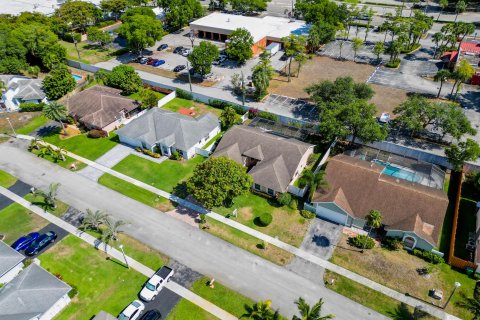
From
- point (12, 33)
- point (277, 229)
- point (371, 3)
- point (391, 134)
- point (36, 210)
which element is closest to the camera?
point (277, 229)

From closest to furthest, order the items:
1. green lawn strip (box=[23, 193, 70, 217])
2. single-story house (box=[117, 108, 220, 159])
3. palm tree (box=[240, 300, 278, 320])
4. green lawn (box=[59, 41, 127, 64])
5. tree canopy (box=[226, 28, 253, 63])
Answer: palm tree (box=[240, 300, 278, 320]) < green lawn strip (box=[23, 193, 70, 217]) < single-story house (box=[117, 108, 220, 159]) < tree canopy (box=[226, 28, 253, 63]) < green lawn (box=[59, 41, 127, 64])

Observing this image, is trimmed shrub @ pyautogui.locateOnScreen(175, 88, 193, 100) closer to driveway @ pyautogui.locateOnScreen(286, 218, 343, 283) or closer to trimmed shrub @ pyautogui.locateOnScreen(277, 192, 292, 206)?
trimmed shrub @ pyautogui.locateOnScreen(277, 192, 292, 206)

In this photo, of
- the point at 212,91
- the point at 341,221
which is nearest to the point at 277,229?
the point at 341,221

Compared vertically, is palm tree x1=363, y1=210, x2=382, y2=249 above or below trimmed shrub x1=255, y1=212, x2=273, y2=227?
above

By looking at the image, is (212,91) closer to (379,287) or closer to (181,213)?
(181,213)

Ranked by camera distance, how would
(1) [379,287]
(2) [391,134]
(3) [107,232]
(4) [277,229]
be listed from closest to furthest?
1. (1) [379,287]
2. (3) [107,232]
3. (4) [277,229]
4. (2) [391,134]

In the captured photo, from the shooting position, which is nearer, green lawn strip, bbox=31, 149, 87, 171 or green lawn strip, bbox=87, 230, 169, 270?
green lawn strip, bbox=87, 230, 169, 270

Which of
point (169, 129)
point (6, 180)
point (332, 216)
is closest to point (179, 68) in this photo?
point (169, 129)

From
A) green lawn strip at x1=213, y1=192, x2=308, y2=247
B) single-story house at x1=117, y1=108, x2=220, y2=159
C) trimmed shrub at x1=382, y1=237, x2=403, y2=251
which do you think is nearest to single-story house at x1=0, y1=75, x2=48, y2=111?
single-story house at x1=117, y1=108, x2=220, y2=159
